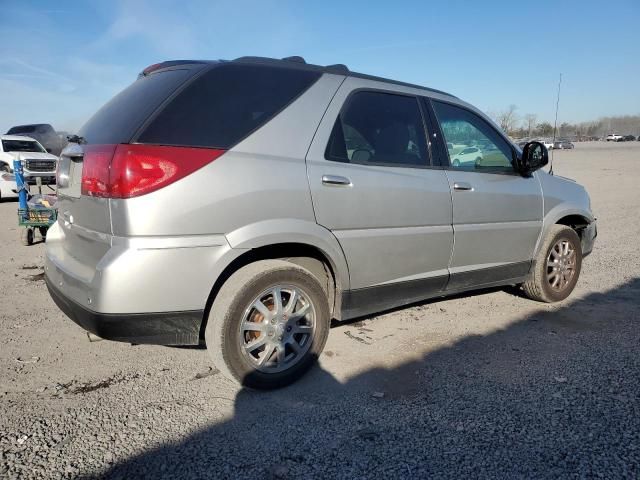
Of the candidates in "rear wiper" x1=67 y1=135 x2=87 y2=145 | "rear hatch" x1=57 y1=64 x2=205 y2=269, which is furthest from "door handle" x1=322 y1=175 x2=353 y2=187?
"rear wiper" x1=67 y1=135 x2=87 y2=145

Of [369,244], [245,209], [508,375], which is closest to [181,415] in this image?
[245,209]

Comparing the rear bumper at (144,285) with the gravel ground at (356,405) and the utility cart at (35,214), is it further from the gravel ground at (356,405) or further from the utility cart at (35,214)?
the utility cart at (35,214)

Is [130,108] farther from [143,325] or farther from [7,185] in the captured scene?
[7,185]

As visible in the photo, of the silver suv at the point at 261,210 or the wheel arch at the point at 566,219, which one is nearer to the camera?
the silver suv at the point at 261,210

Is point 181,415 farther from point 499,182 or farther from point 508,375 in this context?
point 499,182

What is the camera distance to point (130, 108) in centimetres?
272

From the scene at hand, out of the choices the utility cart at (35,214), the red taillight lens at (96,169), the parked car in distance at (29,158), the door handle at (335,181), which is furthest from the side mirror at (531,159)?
the parked car in distance at (29,158)

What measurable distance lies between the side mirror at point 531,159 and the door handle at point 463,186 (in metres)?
0.73

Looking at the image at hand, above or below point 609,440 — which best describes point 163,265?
above

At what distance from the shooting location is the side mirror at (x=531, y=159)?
407 centimetres

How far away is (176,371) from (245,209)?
130 cm

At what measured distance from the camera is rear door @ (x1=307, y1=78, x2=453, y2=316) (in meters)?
2.94

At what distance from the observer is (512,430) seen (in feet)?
8.13

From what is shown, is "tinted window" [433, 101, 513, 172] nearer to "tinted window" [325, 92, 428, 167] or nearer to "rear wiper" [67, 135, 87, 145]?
"tinted window" [325, 92, 428, 167]
